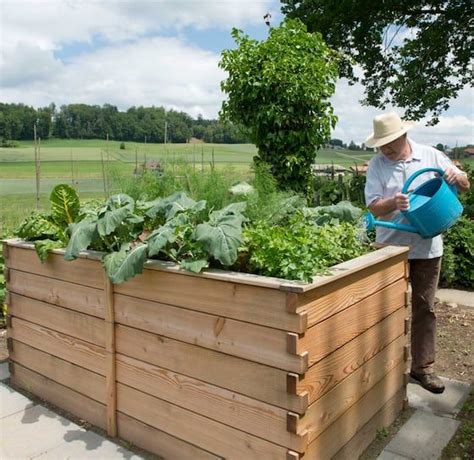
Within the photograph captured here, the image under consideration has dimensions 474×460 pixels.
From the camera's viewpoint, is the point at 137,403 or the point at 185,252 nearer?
the point at 185,252

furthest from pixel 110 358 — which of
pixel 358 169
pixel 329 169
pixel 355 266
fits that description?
pixel 329 169

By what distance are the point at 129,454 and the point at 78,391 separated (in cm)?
54

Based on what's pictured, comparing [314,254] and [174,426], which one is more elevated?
[314,254]

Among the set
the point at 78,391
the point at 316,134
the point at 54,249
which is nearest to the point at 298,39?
the point at 316,134

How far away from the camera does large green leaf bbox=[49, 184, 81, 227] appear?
304cm

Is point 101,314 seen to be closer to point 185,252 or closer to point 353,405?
point 185,252

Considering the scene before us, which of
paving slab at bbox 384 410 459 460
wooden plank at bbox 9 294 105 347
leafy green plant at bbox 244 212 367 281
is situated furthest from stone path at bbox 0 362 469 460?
leafy green plant at bbox 244 212 367 281

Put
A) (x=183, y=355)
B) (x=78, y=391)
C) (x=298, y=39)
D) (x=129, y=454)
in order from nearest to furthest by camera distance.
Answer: (x=183, y=355) → (x=129, y=454) → (x=78, y=391) → (x=298, y=39)

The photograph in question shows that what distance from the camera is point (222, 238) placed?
2129 millimetres

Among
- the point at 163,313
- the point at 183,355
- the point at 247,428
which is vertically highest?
the point at 163,313

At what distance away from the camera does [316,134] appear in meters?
6.31

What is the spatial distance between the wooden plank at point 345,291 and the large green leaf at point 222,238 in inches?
15.0

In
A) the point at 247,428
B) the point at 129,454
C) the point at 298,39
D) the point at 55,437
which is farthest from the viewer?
the point at 298,39

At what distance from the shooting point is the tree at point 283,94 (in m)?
5.93
